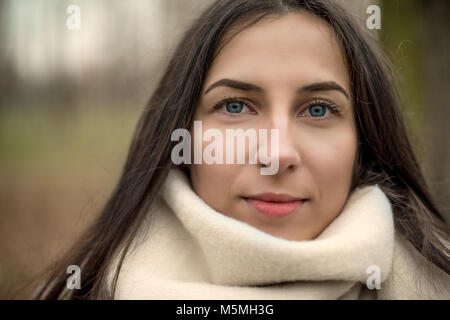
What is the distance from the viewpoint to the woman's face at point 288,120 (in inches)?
48.1

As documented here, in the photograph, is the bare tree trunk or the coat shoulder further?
the bare tree trunk

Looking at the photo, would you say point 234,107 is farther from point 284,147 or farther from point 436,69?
point 436,69

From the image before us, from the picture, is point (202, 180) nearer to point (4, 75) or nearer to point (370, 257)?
point (370, 257)

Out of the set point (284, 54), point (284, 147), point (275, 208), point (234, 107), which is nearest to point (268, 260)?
point (275, 208)

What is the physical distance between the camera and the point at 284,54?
1241mm

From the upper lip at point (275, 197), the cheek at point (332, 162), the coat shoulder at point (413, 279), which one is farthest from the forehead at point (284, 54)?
the coat shoulder at point (413, 279)

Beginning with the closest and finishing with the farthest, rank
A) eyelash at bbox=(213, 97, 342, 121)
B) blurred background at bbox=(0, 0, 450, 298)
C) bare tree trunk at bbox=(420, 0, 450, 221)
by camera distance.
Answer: eyelash at bbox=(213, 97, 342, 121)
blurred background at bbox=(0, 0, 450, 298)
bare tree trunk at bbox=(420, 0, 450, 221)

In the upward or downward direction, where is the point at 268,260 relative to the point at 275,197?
downward

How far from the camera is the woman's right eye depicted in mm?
1286

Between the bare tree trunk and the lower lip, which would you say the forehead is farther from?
the bare tree trunk

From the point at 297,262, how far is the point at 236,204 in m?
0.21

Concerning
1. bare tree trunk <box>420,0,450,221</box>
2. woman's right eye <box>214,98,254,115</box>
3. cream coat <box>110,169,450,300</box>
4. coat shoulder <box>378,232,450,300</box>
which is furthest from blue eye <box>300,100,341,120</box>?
bare tree trunk <box>420,0,450,221</box>

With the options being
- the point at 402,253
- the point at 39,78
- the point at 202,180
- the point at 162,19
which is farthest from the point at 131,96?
the point at 402,253

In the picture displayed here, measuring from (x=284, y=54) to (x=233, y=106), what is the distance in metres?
0.19
